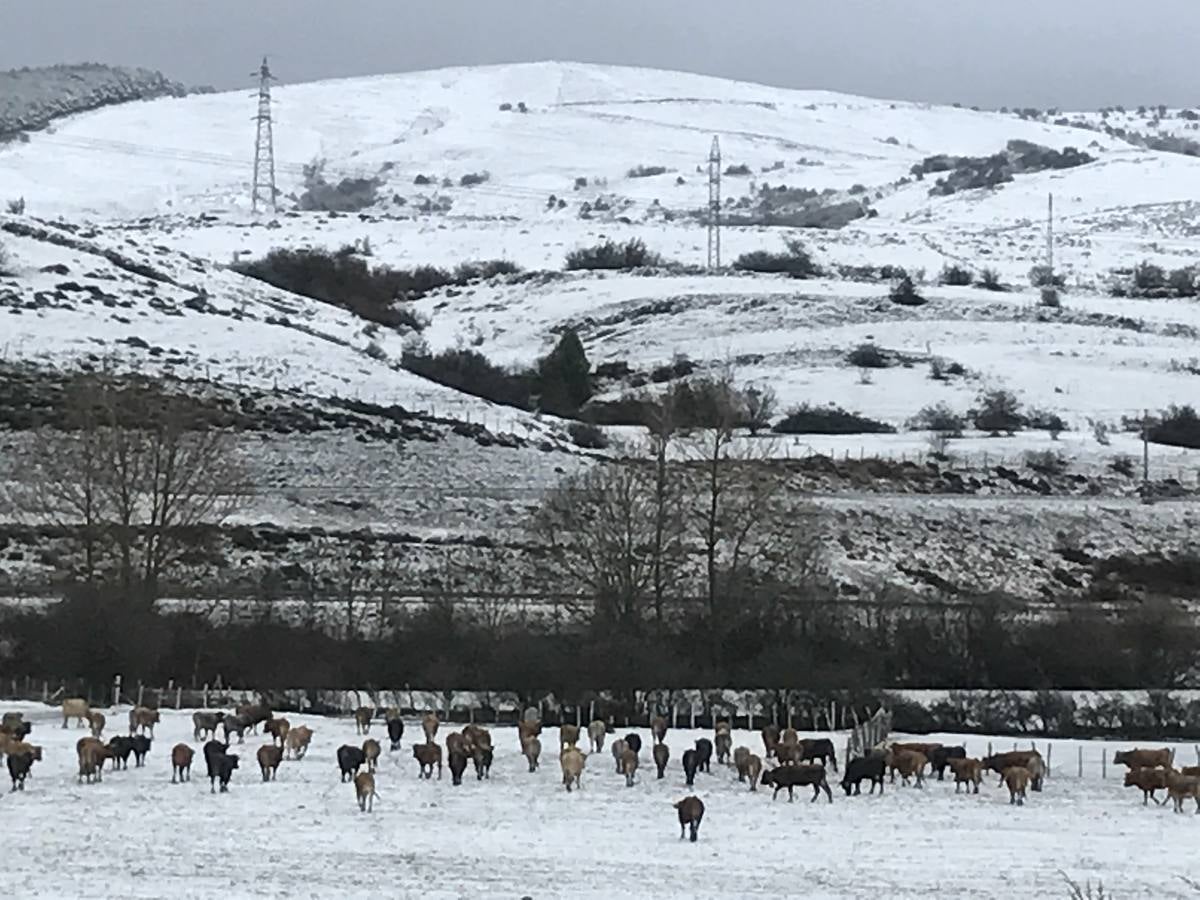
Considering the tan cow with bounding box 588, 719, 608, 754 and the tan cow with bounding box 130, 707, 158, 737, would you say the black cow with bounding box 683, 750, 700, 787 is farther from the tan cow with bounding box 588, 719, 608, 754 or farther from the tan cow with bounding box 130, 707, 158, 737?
the tan cow with bounding box 130, 707, 158, 737

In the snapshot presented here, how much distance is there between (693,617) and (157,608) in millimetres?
12301

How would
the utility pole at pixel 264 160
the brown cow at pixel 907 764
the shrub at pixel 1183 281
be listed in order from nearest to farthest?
the brown cow at pixel 907 764
the shrub at pixel 1183 281
the utility pole at pixel 264 160

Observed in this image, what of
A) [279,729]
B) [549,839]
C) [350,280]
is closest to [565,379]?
[350,280]

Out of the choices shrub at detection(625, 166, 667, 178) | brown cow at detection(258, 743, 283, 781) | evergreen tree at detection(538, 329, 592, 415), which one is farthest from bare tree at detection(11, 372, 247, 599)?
shrub at detection(625, 166, 667, 178)

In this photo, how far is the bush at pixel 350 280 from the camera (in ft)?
321

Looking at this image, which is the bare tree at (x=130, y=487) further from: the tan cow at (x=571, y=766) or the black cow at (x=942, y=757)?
the black cow at (x=942, y=757)

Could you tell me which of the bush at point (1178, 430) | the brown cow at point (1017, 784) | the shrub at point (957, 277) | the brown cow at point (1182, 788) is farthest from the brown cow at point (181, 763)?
the shrub at point (957, 277)

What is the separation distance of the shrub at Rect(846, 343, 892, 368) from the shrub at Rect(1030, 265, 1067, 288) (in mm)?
28135

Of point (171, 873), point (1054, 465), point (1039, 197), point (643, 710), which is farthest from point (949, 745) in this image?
point (1039, 197)

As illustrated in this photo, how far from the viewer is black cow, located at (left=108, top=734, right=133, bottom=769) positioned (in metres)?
26.9

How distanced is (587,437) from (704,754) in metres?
38.7

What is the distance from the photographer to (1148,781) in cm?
2695

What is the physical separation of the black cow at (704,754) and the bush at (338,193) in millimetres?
145505

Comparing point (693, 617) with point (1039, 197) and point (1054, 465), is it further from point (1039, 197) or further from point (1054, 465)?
point (1039, 197)
